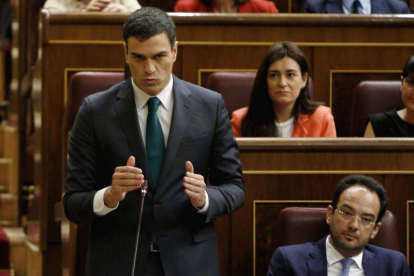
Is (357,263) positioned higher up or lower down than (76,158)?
lower down

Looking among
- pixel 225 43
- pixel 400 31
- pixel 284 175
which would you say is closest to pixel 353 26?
pixel 400 31

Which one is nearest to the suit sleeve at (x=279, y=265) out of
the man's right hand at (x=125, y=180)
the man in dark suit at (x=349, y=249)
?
the man in dark suit at (x=349, y=249)

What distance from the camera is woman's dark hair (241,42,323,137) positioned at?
115 cm

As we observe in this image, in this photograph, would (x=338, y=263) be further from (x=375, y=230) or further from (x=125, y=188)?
(x=125, y=188)

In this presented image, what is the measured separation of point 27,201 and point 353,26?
2.19 ft

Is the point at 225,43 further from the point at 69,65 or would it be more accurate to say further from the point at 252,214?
the point at 252,214

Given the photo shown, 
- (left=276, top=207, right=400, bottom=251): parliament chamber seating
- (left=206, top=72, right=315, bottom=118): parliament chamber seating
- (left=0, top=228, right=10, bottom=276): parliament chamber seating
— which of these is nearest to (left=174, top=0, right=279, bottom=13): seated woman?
(left=206, top=72, right=315, bottom=118): parliament chamber seating

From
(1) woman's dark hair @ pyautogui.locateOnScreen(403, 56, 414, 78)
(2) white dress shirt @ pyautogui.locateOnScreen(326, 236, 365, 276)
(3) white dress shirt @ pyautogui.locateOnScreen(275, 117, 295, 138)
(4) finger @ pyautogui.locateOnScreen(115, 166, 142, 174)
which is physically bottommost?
(2) white dress shirt @ pyautogui.locateOnScreen(326, 236, 365, 276)

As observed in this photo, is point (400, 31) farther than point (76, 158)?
Yes

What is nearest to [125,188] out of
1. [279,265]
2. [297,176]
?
[279,265]

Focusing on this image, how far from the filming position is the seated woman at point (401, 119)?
→ 3.83 feet

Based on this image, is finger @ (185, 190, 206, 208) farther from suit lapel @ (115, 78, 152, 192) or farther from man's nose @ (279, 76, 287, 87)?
man's nose @ (279, 76, 287, 87)

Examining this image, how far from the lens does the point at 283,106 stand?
1171 mm

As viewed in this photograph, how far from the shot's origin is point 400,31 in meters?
1.37
